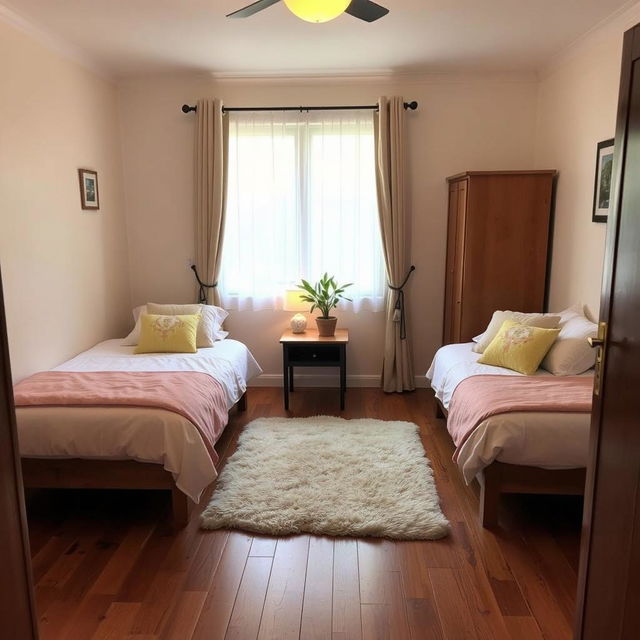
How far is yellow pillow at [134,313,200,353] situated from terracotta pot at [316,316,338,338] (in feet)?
3.42

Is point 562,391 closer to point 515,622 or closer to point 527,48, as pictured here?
point 515,622

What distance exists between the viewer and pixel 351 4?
255 cm

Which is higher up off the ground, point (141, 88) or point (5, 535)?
point (141, 88)

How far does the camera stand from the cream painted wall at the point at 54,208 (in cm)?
321

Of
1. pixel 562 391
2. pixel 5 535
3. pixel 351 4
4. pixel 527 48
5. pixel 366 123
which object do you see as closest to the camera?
pixel 5 535

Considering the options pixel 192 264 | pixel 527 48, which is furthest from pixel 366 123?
pixel 192 264

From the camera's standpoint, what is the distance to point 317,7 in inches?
89.1

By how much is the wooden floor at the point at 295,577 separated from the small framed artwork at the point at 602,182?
1.75 meters

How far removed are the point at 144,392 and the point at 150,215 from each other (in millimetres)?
2413

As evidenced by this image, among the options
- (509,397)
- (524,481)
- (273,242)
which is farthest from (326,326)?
(524,481)

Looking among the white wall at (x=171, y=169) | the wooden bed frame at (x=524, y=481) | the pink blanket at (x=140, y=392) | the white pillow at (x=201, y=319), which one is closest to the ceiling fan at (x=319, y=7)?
the white wall at (x=171, y=169)

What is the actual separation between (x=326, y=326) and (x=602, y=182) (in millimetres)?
2216

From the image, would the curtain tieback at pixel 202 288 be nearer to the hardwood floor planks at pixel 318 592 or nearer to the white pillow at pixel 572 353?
the hardwood floor planks at pixel 318 592

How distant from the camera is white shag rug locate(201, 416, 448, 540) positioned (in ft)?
8.77
